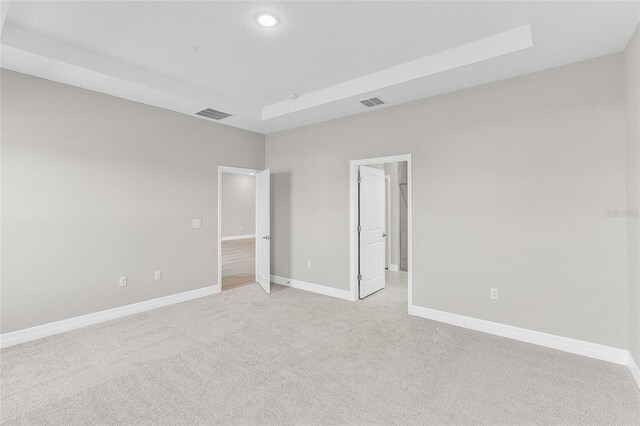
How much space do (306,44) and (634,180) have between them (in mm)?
2965

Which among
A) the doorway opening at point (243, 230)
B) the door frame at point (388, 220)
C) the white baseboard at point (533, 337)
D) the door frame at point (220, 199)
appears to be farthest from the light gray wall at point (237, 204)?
the white baseboard at point (533, 337)

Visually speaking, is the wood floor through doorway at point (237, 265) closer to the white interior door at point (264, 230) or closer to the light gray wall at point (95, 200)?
the white interior door at point (264, 230)

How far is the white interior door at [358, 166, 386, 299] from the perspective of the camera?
181 inches

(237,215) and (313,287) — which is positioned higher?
(237,215)

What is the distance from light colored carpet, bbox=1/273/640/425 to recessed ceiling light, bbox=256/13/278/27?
9.55 feet

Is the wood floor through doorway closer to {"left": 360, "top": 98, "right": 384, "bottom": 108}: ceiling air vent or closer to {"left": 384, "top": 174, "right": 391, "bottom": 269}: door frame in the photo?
{"left": 384, "top": 174, "right": 391, "bottom": 269}: door frame

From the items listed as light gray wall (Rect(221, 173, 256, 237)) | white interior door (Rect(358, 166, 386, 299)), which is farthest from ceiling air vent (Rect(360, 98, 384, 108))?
light gray wall (Rect(221, 173, 256, 237))

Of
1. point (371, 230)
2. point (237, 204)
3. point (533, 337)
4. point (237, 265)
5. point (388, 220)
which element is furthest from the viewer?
point (237, 204)

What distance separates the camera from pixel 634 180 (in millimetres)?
2395

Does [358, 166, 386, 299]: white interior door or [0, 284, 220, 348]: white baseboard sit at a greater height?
[358, 166, 386, 299]: white interior door

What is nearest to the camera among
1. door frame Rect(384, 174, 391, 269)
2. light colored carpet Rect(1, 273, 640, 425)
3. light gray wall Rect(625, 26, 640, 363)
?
light colored carpet Rect(1, 273, 640, 425)

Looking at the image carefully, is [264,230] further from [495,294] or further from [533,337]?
[533,337]

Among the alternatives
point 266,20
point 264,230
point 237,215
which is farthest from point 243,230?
point 266,20

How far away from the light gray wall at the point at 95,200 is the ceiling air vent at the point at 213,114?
0.24 meters
